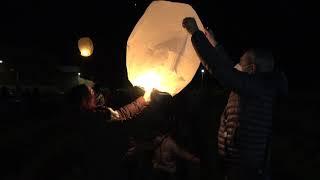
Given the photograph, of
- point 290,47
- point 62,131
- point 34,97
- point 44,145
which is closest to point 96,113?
point 44,145

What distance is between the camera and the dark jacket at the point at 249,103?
2838 millimetres

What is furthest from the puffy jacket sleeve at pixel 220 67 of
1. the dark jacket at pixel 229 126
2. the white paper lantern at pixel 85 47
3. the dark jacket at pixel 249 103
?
the white paper lantern at pixel 85 47

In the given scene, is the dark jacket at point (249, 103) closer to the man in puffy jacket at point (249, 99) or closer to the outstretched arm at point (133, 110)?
the man in puffy jacket at point (249, 99)

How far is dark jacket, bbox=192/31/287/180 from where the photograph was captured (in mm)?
2838

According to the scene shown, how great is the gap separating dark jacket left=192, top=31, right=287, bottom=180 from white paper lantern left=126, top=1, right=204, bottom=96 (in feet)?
1.01

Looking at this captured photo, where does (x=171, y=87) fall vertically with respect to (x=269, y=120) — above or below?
above

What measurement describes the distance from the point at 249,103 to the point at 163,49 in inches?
29.2

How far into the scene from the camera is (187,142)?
769 cm

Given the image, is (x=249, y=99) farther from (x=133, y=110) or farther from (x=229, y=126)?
(x=133, y=110)

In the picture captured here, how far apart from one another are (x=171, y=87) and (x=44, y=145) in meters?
9.86

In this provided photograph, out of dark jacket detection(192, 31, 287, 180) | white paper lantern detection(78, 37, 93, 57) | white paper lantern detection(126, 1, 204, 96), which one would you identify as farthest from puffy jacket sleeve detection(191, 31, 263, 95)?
white paper lantern detection(78, 37, 93, 57)

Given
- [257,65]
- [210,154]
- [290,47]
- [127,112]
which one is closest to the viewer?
→ [257,65]

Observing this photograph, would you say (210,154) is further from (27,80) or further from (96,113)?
(27,80)

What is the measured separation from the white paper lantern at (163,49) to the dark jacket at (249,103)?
0.31m
